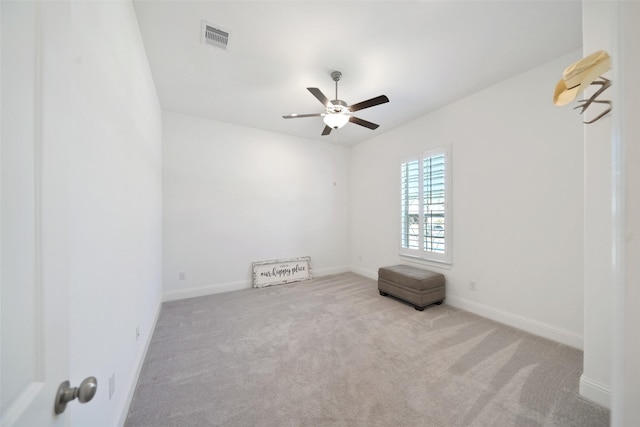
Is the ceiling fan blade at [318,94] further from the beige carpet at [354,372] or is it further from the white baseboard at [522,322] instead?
the white baseboard at [522,322]

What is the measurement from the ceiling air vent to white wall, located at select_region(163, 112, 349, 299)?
1800 mm

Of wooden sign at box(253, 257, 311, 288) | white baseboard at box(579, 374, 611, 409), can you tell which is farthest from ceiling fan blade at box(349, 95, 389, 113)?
wooden sign at box(253, 257, 311, 288)

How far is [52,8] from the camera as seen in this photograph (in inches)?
20.8

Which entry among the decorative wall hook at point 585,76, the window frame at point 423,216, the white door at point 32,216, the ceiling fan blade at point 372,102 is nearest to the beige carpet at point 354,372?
the window frame at point 423,216

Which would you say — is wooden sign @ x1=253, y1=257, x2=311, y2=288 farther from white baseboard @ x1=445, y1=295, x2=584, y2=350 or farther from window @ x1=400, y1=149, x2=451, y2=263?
white baseboard @ x1=445, y1=295, x2=584, y2=350

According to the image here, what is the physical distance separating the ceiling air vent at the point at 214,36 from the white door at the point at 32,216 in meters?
1.73

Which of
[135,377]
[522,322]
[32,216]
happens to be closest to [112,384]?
[135,377]

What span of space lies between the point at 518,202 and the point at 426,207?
111cm

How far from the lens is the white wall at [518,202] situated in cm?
221

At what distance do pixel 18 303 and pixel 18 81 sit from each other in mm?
419

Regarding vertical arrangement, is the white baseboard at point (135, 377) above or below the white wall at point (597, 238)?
below

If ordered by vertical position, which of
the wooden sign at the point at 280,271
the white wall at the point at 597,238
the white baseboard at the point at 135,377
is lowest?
the white baseboard at the point at 135,377

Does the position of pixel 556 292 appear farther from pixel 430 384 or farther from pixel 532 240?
pixel 430 384

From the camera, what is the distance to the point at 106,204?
1228 mm
